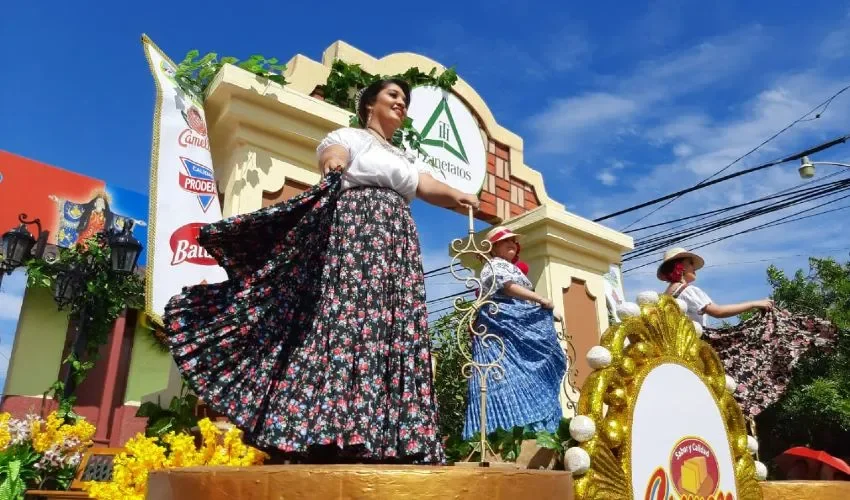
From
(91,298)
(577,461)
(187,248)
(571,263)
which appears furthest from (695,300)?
(91,298)

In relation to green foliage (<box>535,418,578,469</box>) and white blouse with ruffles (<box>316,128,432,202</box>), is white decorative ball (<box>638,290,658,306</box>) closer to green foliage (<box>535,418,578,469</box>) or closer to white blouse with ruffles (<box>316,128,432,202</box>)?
green foliage (<box>535,418,578,469</box>)

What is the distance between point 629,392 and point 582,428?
0.92 ft

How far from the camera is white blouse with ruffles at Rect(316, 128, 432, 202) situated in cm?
240

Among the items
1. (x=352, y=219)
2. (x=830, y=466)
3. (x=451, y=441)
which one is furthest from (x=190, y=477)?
(x=830, y=466)

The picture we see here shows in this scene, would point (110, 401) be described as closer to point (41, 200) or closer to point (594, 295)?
point (41, 200)

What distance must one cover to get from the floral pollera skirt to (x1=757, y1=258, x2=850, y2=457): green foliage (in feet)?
26.8

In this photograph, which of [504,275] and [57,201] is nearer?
[504,275]

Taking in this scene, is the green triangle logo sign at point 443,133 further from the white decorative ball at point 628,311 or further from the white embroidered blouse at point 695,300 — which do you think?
the white decorative ball at point 628,311

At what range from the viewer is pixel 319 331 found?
2100 millimetres

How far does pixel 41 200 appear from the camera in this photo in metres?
7.95

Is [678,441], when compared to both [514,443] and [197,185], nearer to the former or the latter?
[514,443]

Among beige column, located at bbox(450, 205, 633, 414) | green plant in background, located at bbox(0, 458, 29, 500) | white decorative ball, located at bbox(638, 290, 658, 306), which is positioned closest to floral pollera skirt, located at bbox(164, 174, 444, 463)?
white decorative ball, located at bbox(638, 290, 658, 306)

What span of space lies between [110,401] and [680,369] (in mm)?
7648

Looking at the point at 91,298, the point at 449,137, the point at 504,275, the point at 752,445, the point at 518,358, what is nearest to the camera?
the point at 752,445
